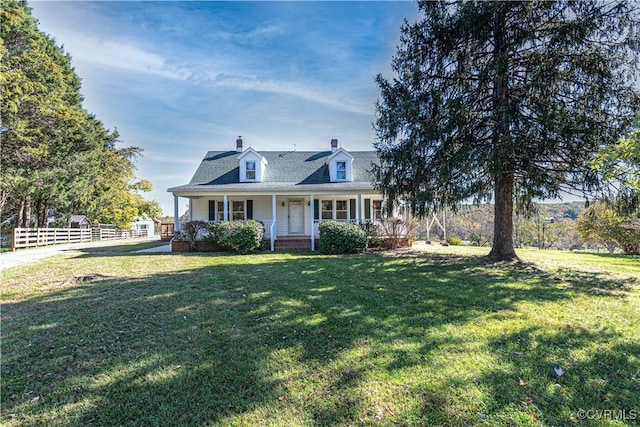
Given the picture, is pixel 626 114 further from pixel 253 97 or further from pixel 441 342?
pixel 253 97

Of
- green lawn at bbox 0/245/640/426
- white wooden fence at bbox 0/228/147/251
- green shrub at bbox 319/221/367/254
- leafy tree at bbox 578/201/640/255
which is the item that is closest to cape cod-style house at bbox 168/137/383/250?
green shrub at bbox 319/221/367/254

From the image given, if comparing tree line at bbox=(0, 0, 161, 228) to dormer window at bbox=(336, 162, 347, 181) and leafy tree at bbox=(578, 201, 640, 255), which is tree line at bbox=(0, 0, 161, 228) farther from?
leafy tree at bbox=(578, 201, 640, 255)

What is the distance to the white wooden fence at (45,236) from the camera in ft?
57.7

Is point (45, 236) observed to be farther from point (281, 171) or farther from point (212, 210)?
point (281, 171)

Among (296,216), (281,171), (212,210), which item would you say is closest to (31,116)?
(212,210)

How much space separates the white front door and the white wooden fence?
51.8 ft

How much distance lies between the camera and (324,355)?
11.2 feet

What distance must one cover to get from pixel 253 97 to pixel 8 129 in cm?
1276

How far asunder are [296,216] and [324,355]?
14907 mm

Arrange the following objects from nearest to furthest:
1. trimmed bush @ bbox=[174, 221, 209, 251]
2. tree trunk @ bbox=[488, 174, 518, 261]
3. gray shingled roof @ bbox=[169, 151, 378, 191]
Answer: tree trunk @ bbox=[488, 174, 518, 261]
trimmed bush @ bbox=[174, 221, 209, 251]
gray shingled roof @ bbox=[169, 151, 378, 191]

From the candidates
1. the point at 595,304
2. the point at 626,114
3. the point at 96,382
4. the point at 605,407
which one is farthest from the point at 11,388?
the point at 626,114

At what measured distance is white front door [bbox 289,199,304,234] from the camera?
59.3 feet

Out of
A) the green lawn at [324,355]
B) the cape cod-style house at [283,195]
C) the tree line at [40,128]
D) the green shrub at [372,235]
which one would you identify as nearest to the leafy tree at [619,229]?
the green shrub at [372,235]

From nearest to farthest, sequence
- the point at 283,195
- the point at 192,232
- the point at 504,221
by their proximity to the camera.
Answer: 1. the point at 504,221
2. the point at 192,232
3. the point at 283,195
